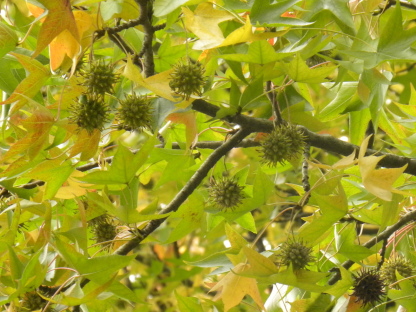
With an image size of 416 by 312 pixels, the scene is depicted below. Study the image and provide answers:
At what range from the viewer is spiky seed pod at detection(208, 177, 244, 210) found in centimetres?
101

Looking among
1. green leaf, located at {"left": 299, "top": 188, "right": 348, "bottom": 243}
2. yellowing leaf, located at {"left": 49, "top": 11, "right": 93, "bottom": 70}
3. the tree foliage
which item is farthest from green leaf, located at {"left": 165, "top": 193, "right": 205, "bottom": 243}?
yellowing leaf, located at {"left": 49, "top": 11, "right": 93, "bottom": 70}

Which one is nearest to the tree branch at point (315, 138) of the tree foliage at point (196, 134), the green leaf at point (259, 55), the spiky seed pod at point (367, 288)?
the tree foliage at point (196, 134)

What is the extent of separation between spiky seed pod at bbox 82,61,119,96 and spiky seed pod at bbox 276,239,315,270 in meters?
0.37

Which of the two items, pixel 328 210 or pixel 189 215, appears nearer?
pixel 328 210

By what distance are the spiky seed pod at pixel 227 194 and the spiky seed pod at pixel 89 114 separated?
0.79ft

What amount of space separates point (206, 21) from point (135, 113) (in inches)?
6.9

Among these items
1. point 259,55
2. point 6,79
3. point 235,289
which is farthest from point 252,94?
point 6,79

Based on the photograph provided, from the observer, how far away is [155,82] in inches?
32.0

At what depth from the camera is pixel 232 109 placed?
90cm

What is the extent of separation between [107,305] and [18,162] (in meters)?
0.31

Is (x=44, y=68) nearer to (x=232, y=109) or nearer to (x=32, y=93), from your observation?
(x=32, y=93)

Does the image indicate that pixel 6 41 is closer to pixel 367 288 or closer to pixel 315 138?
pixel 315 138

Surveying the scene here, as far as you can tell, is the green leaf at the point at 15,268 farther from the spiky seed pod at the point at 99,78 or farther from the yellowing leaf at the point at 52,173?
the spiky seed pod at the point at 99,78

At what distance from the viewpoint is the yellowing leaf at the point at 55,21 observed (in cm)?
80
